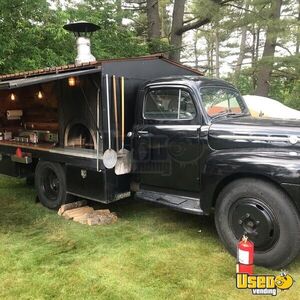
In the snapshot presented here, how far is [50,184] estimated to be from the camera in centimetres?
632

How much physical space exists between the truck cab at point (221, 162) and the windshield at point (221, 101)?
0.7 inches

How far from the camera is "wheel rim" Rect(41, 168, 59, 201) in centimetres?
620

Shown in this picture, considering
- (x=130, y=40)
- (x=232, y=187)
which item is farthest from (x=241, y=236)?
(x=130, y=40)

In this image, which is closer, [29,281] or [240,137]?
[29,281]

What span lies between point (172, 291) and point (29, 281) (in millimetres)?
1419

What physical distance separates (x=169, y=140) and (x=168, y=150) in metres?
0.13

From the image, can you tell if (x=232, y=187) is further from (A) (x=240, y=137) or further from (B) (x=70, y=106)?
(B) (x=70, y=106)

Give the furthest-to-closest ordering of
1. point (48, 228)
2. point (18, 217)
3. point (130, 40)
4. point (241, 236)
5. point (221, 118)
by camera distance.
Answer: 1. point (130, 40)
2. point (18, 217)
3. point (48, 228)
4. point (221, 118)
5. point (241, 236)

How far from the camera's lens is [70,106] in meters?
5.87

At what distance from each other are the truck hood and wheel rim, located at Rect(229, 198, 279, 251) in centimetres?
68

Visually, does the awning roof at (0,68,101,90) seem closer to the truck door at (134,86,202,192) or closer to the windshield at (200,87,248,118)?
the truck door at (134,86,202,192)

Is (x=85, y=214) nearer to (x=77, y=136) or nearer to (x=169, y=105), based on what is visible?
(x=77, y=136)

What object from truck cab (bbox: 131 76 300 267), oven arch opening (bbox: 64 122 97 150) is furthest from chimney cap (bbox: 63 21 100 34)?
truck cab (bbox: 131 76 300 267)

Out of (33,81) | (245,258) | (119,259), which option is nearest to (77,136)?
(33,81)
